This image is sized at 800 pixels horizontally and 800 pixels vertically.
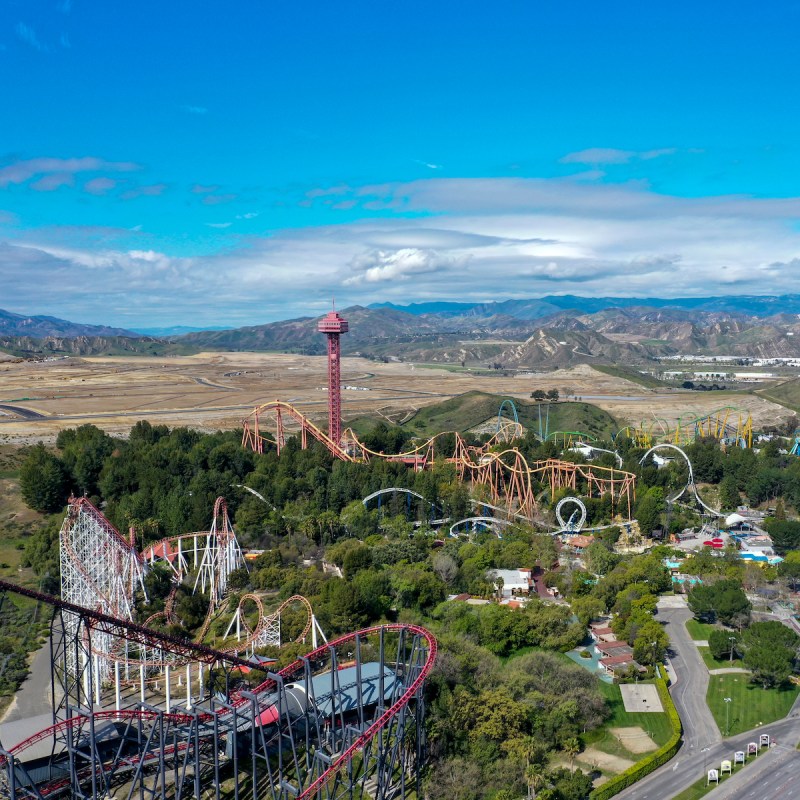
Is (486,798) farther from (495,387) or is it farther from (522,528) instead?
(495,387)

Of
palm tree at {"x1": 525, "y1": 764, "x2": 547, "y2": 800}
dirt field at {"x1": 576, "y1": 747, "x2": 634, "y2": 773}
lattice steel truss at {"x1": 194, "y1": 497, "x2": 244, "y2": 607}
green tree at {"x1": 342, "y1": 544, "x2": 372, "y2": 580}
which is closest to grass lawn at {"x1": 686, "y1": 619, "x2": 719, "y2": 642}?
dirt field at {"x1": 576, "y1": 747, "x2": 634, "y2": 773}

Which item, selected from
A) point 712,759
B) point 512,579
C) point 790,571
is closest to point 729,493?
point 790,571

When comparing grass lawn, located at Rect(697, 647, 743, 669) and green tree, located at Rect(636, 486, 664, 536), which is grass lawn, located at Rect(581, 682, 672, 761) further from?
green tree, located at Rect(636, 486, 664, 536)

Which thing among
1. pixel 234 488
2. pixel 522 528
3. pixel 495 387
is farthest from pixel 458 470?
pixel 495 387

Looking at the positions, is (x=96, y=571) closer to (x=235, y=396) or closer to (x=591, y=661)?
(x=591, y=661)

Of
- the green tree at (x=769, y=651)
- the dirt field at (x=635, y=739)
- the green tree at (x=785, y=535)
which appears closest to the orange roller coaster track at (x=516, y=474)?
the green tree at (x=785, y=535)
